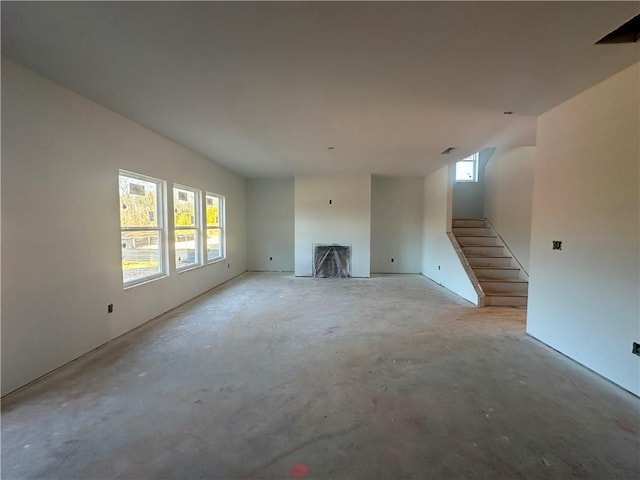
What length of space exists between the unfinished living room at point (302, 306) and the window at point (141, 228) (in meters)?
0.03

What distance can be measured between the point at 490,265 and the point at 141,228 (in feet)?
19.2

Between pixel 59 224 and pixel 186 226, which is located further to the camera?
pixel 186 226

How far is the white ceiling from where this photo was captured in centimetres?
167

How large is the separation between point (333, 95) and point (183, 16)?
1371mm

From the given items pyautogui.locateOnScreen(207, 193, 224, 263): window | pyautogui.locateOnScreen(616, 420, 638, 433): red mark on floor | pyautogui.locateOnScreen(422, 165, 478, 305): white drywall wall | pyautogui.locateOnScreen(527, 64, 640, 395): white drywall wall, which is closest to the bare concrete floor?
pyautogui.locateOnScreen(616, 420, 638, 433): red mark on floor

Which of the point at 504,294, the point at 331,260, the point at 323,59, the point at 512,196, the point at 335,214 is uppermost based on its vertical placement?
the point at 323,59

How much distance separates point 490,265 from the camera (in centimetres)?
564

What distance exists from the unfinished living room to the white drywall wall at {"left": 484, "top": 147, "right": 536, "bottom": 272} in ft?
4.78

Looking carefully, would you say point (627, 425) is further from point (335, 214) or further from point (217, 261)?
point (217, 261)

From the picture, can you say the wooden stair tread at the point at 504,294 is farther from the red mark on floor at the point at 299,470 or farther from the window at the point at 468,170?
the red mark on floor at the point at 299,470

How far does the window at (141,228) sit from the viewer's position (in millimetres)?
3500

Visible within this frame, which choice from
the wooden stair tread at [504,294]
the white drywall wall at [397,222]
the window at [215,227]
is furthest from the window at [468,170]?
the window at [215,227]

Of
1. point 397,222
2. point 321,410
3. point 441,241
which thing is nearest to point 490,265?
point 441,241

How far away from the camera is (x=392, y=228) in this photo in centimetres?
774
